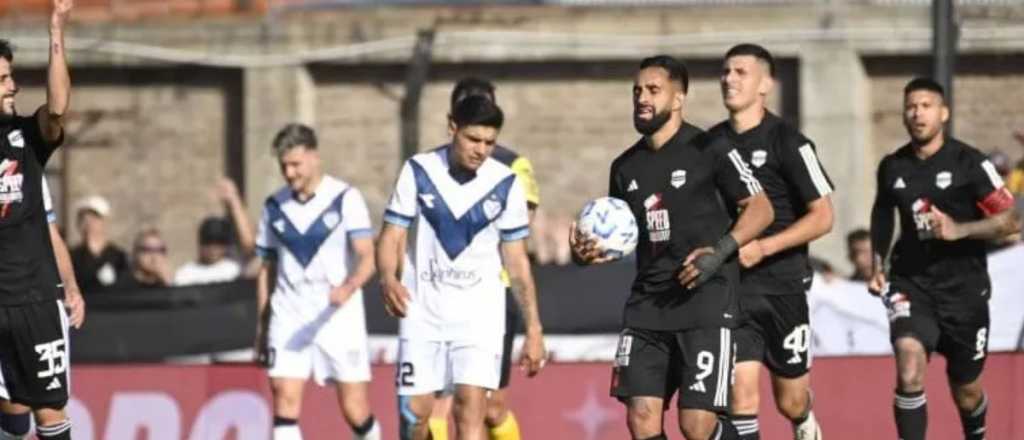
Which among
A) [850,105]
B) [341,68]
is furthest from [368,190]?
[850,105]

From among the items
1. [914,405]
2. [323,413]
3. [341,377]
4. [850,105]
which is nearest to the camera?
[914,405]

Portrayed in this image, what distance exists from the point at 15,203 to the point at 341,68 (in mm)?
10902

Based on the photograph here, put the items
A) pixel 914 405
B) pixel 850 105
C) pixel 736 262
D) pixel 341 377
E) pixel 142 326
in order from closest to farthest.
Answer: pixel 736 262 → pixel 914 405 → pixel 341 377 → pixel 142 326 → pixel 850 105

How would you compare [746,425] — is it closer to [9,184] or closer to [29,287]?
[29,287]

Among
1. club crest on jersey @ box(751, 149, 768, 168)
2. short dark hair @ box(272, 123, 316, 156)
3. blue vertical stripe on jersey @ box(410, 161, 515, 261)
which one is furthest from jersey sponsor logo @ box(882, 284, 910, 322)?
short dark hair @ box(272, 123, 316, 156)

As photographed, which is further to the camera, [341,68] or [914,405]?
[341,68]

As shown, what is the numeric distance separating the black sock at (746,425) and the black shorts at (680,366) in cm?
82

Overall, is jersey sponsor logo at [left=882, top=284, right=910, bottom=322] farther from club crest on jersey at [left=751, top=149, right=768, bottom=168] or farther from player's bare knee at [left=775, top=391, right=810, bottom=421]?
club crest on jersey at [left=751, top=149, right=768, bottom=168]

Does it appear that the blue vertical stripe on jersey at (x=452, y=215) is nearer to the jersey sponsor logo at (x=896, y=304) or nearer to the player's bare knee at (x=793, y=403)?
the player's bare knee at (x=793, y=403)

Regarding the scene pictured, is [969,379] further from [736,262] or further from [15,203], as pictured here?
[15,203]

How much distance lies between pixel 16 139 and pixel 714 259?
3.68 m

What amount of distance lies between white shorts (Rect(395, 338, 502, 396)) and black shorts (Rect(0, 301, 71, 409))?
78.3 inches

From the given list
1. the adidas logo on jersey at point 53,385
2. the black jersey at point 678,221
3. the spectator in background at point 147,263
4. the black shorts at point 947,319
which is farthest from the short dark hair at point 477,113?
the spectator in background at point 147,263

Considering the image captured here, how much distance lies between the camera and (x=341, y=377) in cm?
1435
